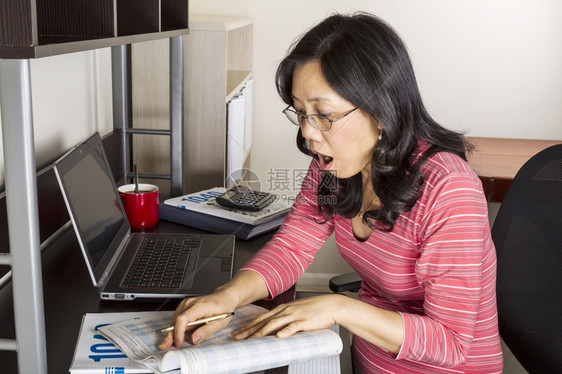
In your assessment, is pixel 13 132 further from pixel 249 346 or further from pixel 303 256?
pixel 303 256

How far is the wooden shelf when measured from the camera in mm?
684

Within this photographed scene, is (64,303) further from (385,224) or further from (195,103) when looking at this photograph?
(195,103)

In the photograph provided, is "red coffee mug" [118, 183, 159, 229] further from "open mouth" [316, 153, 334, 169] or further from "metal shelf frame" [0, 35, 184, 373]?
"metal shelf frame" [0, 35, 184, 373]

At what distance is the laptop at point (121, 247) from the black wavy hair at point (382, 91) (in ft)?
1.14

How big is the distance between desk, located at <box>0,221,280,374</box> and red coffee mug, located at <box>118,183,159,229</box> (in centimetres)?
15

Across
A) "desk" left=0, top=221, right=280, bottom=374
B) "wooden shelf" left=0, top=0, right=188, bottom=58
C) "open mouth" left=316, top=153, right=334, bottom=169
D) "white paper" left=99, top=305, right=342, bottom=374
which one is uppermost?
"wooden shelf" left=0, top=0, right=188, bottom=58

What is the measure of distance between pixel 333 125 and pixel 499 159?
1543 mm

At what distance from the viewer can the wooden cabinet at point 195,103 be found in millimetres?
1875

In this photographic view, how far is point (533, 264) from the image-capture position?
1.20m

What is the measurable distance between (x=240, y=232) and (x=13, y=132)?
0.77 meters

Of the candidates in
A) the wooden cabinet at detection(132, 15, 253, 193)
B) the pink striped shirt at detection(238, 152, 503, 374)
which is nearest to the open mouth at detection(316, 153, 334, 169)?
the pink striped shirt at detection(238, 152, 503, 374)

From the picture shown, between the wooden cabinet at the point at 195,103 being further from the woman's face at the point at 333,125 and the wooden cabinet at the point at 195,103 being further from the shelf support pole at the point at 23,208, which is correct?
the shelf support pole at the point at 23,208

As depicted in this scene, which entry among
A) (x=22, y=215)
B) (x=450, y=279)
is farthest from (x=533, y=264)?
(x=22, y=215)

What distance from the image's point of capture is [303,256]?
1.26m
